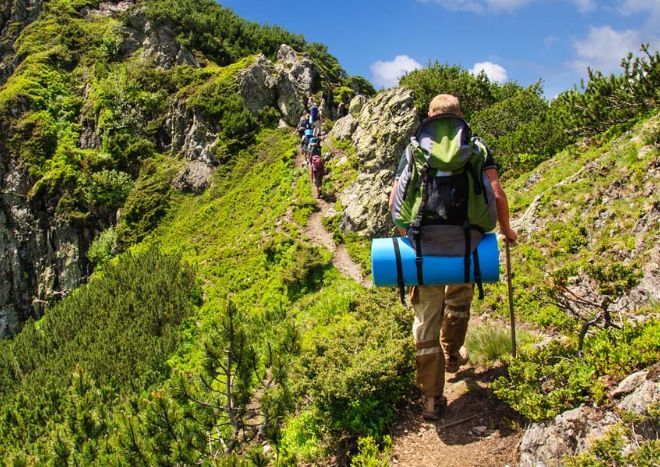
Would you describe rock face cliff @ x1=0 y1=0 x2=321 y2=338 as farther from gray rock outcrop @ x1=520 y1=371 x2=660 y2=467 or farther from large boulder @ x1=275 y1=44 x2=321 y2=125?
gray rock outcrop @ x1=520 y1=371 x2=660 y2=467

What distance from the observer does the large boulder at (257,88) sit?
26.1 m

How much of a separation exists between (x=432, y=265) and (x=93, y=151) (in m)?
26.2

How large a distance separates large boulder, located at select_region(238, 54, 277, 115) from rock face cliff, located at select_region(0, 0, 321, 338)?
0.06 m

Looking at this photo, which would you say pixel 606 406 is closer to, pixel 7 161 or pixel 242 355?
pixel 242 355

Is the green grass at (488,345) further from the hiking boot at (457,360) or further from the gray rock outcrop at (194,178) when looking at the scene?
the gray rock outcrop at (194,178)

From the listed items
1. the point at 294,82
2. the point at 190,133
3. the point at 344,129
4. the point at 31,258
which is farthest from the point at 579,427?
the point at 31,258

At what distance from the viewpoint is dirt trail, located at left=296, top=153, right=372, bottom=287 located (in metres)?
13.6

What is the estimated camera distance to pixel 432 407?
497cm

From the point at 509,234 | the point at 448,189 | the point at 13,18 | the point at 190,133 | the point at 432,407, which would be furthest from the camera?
the point at 13,18

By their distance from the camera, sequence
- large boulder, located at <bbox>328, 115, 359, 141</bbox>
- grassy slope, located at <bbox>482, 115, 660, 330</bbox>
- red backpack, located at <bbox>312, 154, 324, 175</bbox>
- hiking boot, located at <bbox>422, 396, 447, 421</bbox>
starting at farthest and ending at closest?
large boulder, located at <bbox>328, 115, 359, 141</bbox> → red backpack, located at <bbox>312, 154, 324, 175</bbox> → grassy slope, located at <bbox>482, 115, 660, 330</bbox> → hiking boot, located at <bbox>422, 396, 447, 421</bbox>

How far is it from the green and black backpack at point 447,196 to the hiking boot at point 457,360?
179 cm

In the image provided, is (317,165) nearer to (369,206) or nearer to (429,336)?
(369,206)

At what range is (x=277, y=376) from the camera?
23.1 ft

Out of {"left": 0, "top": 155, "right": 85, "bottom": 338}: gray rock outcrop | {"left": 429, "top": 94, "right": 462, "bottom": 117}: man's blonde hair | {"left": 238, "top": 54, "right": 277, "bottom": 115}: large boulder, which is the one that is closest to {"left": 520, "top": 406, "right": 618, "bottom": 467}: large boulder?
{"left": 429, "top": 94, "right": 462, "bottom": 117}: man's blonde hair
